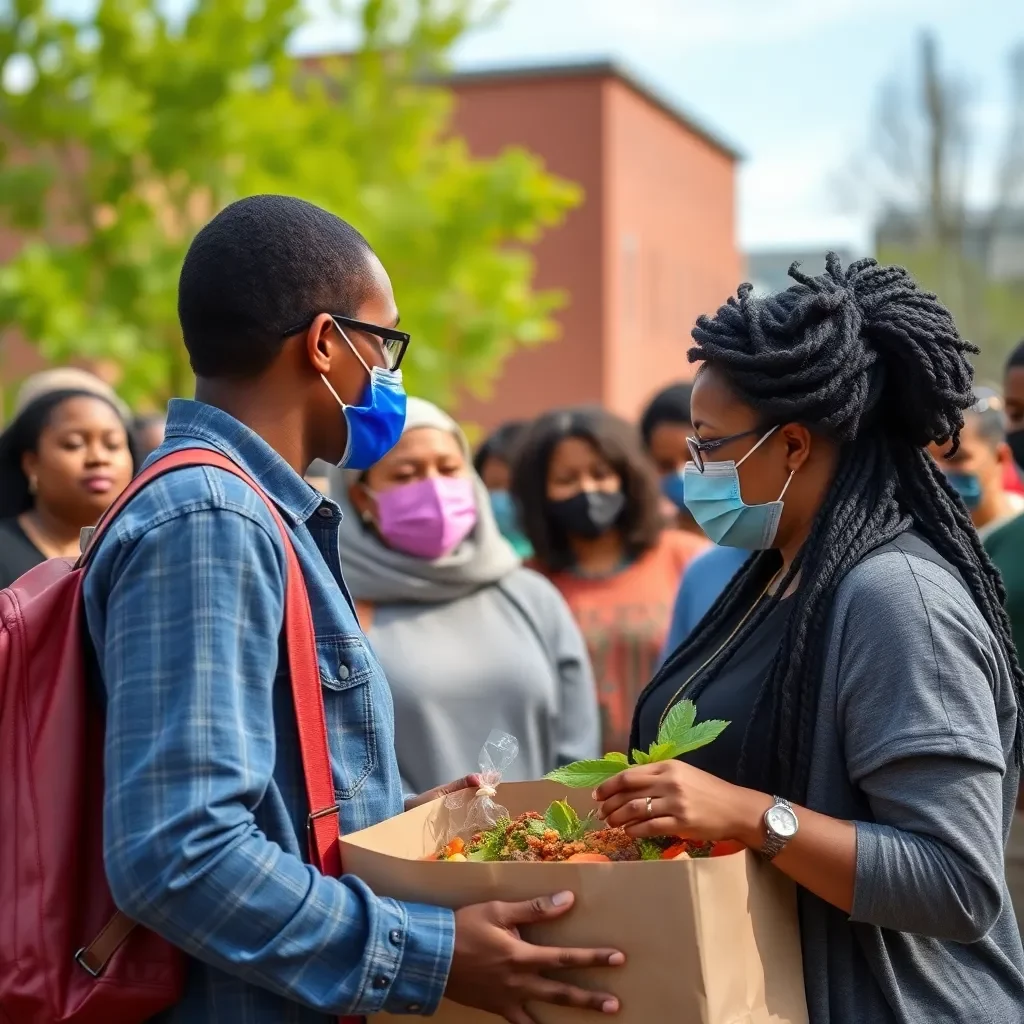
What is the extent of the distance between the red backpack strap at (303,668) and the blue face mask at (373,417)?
242 millimetres

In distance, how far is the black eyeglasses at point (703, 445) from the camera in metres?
2.75

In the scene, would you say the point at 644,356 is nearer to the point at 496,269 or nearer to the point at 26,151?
the point at 496,269

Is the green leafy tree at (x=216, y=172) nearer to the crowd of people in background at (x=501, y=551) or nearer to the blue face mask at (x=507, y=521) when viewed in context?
the blue face mask at (x=507, y=521)

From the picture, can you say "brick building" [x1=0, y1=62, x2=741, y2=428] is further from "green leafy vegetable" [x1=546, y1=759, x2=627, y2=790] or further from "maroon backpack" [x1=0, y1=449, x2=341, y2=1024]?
"maroon backpack" [x1=0, y1=449, x2=341, y2=1024]

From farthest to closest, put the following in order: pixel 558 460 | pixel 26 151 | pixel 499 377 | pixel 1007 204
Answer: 1. pixel 1007 204
2. pixel 499 377
3. pixel 26 151
4. pixel 558 460

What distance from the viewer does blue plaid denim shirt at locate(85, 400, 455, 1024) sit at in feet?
6.37

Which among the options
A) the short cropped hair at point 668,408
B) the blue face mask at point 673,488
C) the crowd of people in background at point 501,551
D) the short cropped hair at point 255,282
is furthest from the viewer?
the short cropped hair at point 668,408

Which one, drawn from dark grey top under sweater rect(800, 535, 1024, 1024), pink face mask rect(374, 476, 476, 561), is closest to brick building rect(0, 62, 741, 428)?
pink face mask rect(374, 476, 476, 561)

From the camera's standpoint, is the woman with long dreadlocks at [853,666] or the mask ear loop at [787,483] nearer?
the woman with long dreadlocks at [853,666]

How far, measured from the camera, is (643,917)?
2.10 m

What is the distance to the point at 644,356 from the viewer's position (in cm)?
3203

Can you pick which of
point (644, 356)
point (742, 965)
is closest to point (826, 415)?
point (742, 965)

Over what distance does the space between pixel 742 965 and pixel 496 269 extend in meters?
16.9

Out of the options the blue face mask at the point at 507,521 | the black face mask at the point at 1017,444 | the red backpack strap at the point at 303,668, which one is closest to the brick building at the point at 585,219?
the blue face mask at the point at 507,521
